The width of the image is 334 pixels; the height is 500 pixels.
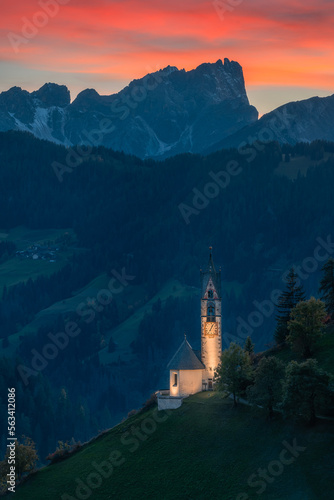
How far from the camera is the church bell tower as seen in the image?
159 metres

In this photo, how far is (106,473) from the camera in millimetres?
138125

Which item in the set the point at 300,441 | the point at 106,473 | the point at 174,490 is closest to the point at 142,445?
the point at 106,473

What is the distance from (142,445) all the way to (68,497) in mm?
12923

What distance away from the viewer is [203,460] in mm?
126000

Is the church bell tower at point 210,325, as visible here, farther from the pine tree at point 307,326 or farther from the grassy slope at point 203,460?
the pine tree at point 307,326

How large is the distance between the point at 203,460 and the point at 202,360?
3462cm

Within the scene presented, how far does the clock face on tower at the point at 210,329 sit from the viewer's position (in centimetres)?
16112

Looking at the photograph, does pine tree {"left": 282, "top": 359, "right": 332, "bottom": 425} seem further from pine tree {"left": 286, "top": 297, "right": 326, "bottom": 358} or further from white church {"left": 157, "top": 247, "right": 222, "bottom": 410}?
white church {"left": 157, "top": 247, "right": 222, "bottom": 410}

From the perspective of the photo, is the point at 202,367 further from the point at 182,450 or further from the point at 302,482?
the point at 302,482

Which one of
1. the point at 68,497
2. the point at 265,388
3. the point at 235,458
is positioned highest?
the point at 265,388
